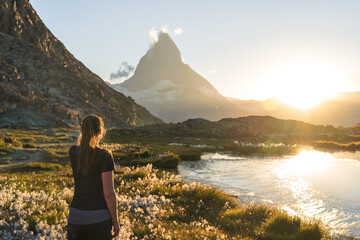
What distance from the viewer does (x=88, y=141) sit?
424 cm

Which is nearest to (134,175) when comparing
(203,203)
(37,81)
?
(203,203)

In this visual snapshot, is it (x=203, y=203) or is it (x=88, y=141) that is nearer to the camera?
(x=88, y=141)

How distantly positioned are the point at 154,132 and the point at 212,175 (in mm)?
59267

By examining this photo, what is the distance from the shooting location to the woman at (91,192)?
415 cm

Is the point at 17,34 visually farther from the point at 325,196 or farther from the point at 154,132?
the point at 325,196

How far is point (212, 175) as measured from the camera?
22516 millimetres

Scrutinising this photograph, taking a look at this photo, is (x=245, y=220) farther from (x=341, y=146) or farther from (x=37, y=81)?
(x=37, y=81)

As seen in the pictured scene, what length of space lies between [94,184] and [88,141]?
0.75m

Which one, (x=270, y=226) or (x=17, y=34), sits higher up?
(x=17, y=34)

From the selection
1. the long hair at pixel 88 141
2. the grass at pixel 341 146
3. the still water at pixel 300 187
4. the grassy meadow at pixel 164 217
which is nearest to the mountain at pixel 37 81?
the still water at pixel 300 187

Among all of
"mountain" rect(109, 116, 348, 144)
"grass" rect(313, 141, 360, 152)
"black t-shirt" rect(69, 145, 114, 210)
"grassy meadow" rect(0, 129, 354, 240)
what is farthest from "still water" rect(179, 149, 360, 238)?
"mountain" rect(109, 116, 348, 144)

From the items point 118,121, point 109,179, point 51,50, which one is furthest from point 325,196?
point 51,50

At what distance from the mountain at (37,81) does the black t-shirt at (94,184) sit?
7495 centimetres

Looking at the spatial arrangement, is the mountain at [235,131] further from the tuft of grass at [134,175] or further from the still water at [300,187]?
the tuft of grass at [134,175]
